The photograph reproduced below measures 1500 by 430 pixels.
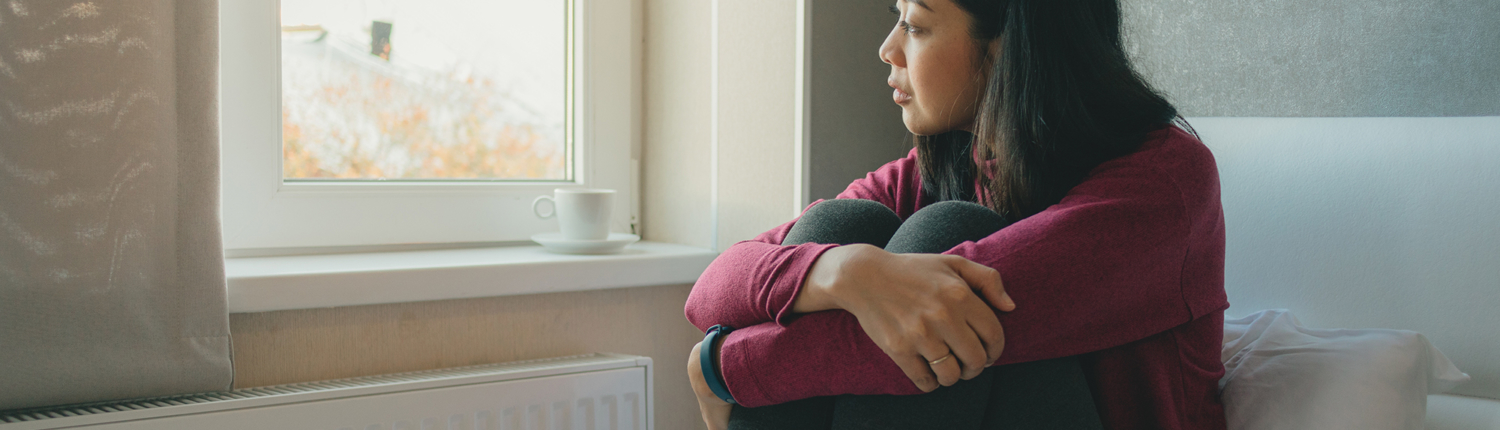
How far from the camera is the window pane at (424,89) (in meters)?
1.28

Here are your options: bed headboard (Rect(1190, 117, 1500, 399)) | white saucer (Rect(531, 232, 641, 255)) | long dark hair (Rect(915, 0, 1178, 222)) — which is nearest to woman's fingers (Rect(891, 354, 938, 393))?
long dark hair (Rect(915, 0, 1178, 222))

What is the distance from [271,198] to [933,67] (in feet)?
3.04

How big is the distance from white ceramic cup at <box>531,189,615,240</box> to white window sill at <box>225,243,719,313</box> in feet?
0.13

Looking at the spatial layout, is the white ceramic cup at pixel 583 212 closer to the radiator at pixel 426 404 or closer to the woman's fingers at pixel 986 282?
the radiator at pixel 426 404

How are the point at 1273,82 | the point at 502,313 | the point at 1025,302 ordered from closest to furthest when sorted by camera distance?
the point at 1025,302, the point at 1273,82, the point at 502,313

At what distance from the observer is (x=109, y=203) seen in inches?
35.9

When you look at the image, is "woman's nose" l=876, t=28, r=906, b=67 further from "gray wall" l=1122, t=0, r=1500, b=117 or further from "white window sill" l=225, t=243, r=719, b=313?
"white window sill" l=225, t=243, r=719, b=313

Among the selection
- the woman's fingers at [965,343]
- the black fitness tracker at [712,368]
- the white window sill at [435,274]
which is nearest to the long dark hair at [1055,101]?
the woman's fingers at [965,343]

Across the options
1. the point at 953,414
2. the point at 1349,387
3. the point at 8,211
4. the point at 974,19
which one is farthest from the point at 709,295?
the point at 8,211

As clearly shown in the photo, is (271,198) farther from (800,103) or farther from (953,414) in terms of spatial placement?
(953,414)

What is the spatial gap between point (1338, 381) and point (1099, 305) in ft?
0.72

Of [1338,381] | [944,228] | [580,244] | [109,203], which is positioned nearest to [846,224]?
[944,228]

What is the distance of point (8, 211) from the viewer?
0.87 meters

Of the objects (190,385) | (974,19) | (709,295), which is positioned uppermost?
(974,19)
